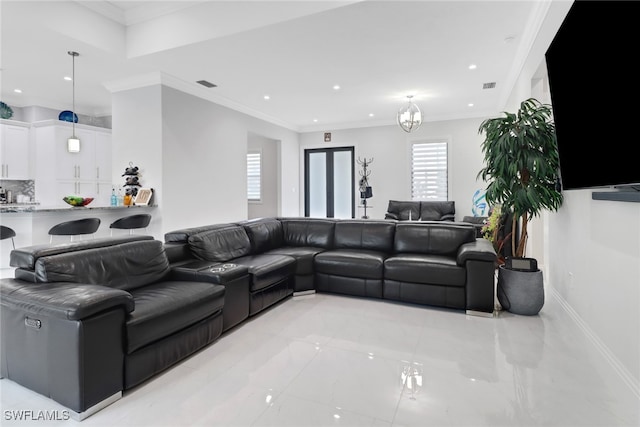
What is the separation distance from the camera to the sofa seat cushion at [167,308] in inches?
77.8

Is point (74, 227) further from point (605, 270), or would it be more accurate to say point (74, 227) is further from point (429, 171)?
point (429, 171)

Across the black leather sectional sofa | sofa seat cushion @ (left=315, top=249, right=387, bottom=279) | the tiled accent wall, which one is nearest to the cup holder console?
the black leather sectional sofa

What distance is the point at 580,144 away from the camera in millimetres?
2127

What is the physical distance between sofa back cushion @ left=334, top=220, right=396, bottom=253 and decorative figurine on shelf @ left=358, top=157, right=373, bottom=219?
3711 millimetres

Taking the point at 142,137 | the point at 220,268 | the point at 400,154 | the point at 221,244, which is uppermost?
the point at 400,154

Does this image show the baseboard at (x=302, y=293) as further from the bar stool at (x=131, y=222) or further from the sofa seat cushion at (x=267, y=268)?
the bar stool at (x=131, y=222)

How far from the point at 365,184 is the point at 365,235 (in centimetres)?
421

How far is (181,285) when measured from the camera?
2576 millimetres

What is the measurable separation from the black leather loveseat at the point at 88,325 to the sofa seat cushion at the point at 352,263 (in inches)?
62.6

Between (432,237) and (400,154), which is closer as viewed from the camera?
(432,237)

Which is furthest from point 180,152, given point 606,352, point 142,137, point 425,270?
point 606,352

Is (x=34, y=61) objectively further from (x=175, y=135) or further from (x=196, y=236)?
(x=196, y=236)

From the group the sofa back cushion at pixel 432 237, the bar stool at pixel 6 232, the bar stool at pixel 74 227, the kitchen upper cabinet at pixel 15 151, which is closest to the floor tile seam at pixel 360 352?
the sofa back cushion at pixel 432 237

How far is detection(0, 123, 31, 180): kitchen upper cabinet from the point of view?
608 cm
